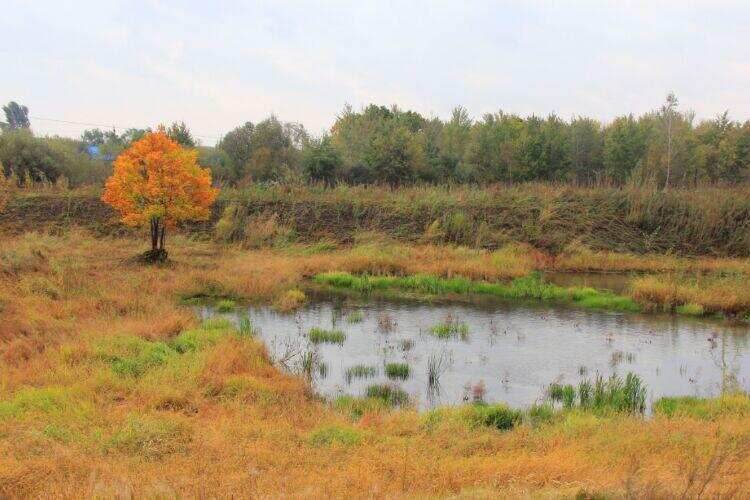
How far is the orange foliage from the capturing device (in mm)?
19172

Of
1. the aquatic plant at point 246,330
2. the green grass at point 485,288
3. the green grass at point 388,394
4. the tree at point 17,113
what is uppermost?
the tree at point 17,113

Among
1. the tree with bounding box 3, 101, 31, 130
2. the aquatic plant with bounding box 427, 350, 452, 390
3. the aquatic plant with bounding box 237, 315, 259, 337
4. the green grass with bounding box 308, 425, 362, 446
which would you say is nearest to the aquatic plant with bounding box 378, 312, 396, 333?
the aquatic plant with bounding box 427, 350, 452, 390

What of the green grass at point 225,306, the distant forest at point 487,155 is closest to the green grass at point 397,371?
the green grass at point 225,306

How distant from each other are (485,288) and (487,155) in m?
25.0

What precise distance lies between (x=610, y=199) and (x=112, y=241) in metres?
23.9

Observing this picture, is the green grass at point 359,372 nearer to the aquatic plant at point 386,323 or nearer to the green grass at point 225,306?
the aquatic plant at point 386,323

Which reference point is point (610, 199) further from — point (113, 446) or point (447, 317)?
point (113, 446)

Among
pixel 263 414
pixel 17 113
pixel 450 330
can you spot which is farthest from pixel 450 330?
pixel 17 113

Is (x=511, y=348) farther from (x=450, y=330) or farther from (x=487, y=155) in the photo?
(x=487, y=155)

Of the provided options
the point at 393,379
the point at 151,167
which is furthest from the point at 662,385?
the point at 151,167

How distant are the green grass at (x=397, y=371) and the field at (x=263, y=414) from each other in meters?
0.06

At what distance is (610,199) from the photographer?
30.6 metres

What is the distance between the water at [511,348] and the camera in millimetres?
10688

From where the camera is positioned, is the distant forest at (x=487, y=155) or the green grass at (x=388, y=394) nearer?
the green grass at (x=388, y=394)
